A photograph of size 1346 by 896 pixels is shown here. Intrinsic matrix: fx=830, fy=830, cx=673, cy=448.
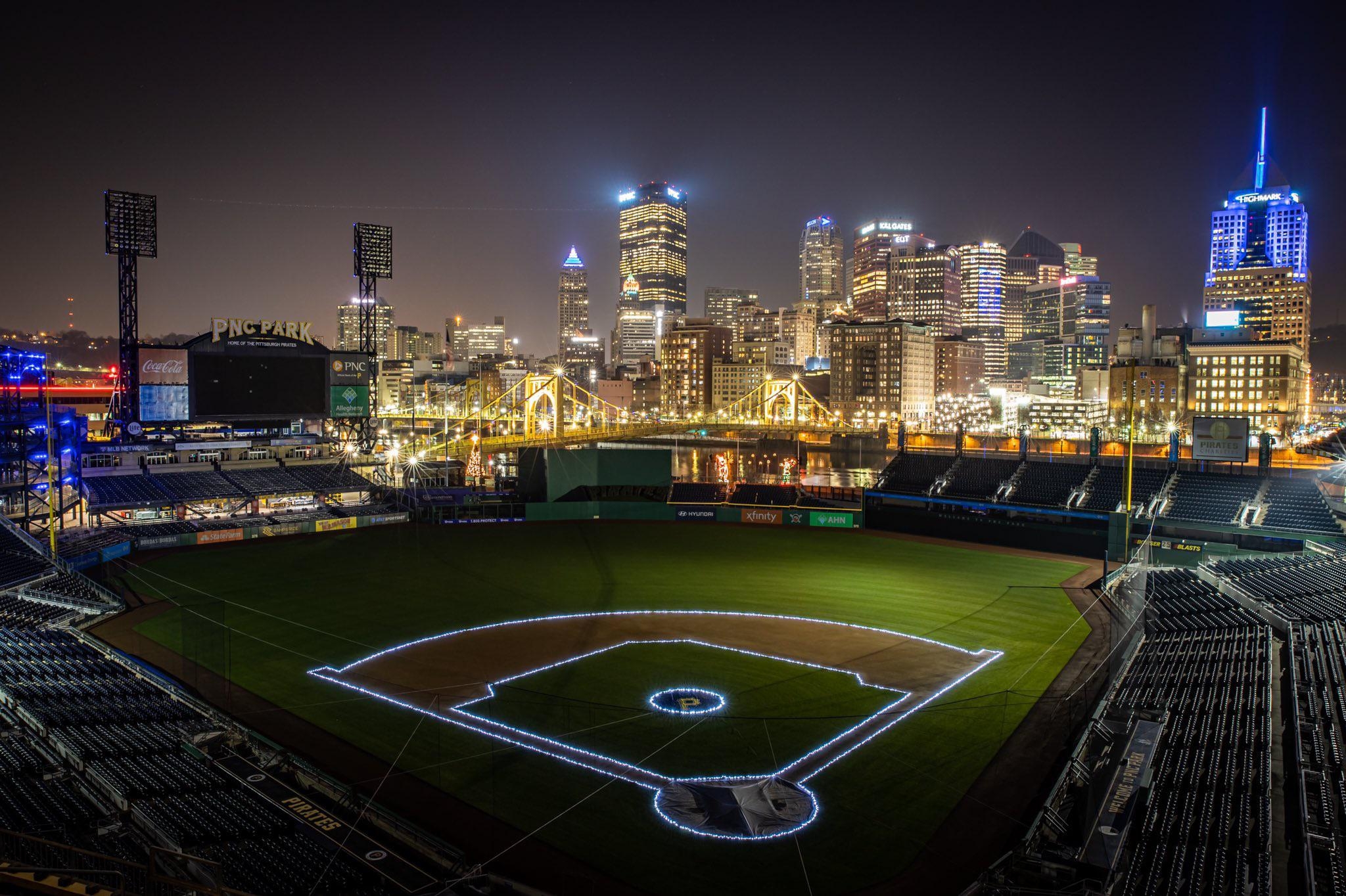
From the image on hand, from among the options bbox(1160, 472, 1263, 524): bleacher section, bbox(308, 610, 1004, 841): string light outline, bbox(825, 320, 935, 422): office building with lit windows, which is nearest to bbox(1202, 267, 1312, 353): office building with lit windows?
bbox(825, 320, 935, 422): office building with lit windows

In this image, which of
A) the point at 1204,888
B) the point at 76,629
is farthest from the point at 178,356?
the point at 1204,888

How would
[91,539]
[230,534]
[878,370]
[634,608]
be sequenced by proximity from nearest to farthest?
[634,608] < [91,539] < [230,534] < [878,370]

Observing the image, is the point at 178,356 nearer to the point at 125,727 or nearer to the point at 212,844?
the point at 125,727

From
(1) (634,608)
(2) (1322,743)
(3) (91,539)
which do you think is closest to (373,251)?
(3) (91,539)

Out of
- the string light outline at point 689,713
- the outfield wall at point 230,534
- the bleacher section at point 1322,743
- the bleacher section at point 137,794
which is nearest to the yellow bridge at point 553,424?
the outfield wall at point 230,534

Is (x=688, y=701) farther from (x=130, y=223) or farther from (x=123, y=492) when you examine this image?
(x=130, y=223)

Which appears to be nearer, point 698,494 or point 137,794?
point 137,794
